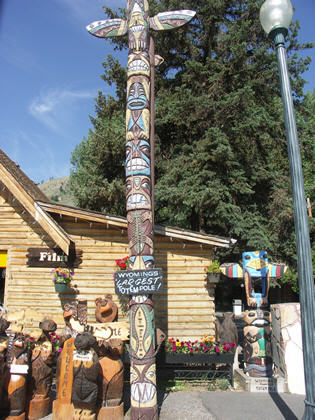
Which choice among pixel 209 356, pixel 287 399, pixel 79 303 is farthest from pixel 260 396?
pixel 79 303

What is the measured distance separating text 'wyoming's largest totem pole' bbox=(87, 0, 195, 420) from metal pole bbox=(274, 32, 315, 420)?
2.61m

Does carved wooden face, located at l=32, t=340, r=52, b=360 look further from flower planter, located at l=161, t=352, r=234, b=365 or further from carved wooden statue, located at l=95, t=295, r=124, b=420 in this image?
flower planter, located at l=161, t=352, r=234, b=365

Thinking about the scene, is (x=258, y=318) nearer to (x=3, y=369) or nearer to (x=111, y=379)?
(x=111, y=379)

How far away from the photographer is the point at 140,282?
18.0 ft

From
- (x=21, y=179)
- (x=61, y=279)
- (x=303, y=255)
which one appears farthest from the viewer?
(x=21, y=179)

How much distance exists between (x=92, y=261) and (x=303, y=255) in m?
5.90

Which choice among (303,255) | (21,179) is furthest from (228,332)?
(21,179)

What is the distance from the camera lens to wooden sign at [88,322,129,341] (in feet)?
18.3

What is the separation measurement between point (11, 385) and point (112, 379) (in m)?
1.57

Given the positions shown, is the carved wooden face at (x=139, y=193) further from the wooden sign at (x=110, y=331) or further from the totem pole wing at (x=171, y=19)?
the totem pole wing at (x=171, y=19)

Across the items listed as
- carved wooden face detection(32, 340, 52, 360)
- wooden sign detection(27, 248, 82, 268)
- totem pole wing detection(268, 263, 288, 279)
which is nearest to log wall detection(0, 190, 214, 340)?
wooden sign detection(27, 248, 82, 268)

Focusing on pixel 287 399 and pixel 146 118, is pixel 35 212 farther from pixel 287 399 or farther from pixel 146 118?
pixel 287 399

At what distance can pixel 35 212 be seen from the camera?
807 cm

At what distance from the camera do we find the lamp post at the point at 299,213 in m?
3.42
